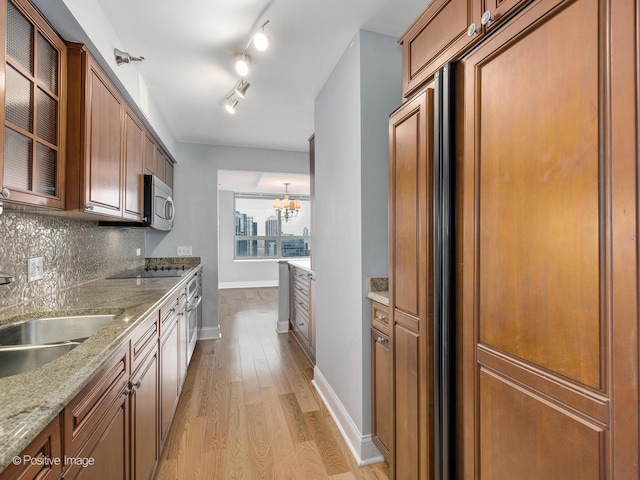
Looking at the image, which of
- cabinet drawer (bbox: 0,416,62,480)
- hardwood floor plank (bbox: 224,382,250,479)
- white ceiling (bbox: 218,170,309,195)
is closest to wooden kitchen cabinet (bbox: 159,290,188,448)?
hardwood floor plank (bbox: 224,382,250,479)

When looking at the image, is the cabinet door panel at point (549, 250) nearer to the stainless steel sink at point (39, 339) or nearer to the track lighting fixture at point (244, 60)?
the track lighting fixture at point (244, 60)

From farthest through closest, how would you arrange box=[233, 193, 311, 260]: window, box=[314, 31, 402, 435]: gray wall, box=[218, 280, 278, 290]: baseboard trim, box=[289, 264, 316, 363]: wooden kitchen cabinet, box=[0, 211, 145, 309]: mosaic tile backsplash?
box=[233, 193, 311, 260]: window < box=[218, 280, 278, 290]: baseboard trim < box=[289, 264, 316, 363]: wooden kitchen cabinet < box=[314, 31, 402, 435]: gray wall < box=[0, 211, 145, 309]: mosaic tile backsplash

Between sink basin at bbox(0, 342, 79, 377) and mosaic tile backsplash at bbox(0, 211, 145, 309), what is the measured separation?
509 millimetres

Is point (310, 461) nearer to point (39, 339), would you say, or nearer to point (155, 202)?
point (39, 339)

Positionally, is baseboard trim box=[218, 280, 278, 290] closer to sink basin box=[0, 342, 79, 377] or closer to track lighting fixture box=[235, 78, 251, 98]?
track lighting fixture box=[235, 78, 251, 98]

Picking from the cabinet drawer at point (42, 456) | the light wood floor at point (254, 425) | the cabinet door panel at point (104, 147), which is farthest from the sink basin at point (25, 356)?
the light wood floor at point (254, 425)

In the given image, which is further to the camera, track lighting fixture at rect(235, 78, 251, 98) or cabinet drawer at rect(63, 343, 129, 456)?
track lighting fixture at rect(235, 78, 251, 98)

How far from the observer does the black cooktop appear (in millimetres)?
2723

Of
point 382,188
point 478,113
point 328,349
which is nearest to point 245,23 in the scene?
point 382,188

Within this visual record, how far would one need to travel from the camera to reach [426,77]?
4.01 ft

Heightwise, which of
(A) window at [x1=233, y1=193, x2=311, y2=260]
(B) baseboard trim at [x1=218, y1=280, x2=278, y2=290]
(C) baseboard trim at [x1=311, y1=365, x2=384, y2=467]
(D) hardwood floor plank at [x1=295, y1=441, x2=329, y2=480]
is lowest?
(D) hardwood floor plank at [x1=295, y1=441, x2=329, y2=480]

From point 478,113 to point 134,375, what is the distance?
1.62 meters

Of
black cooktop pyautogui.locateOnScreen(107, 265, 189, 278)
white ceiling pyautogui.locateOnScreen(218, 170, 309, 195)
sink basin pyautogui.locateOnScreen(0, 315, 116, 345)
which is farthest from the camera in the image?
white ceiling pyautogui.locateOnScreen(218, 170, 309, 195)

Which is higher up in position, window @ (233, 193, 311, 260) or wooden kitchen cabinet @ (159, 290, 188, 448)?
window @ (233, 193, 311, 260)
